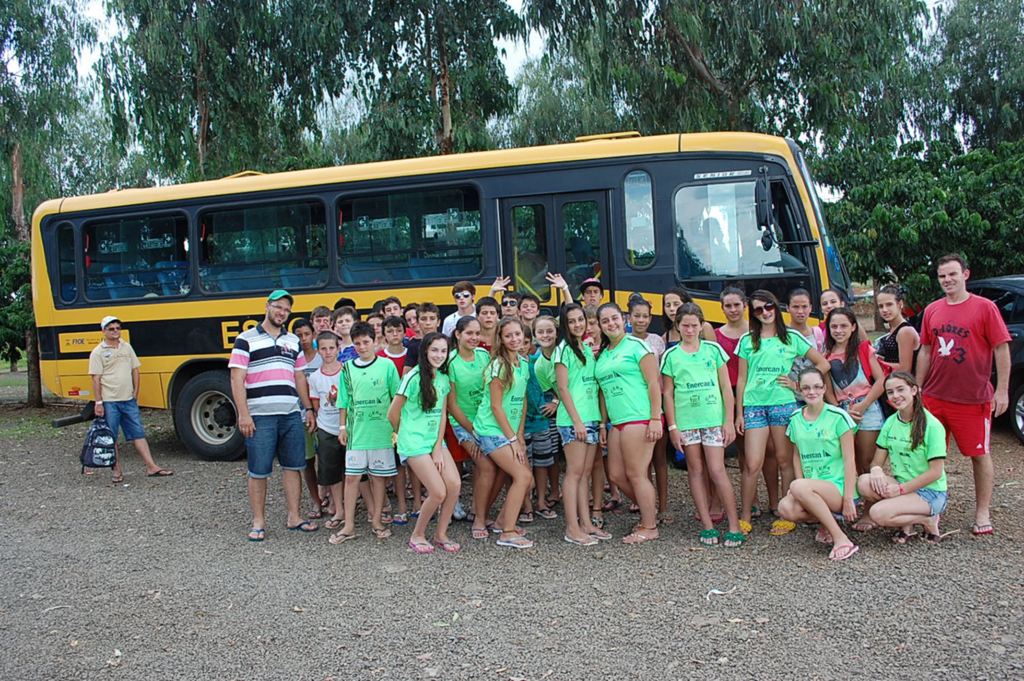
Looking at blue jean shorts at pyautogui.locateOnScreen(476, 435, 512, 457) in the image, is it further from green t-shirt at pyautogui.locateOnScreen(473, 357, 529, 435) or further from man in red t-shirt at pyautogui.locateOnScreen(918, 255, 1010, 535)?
man in red t-shirt at pyautogui.locateOnScreen(918, 255, 1010, 535)

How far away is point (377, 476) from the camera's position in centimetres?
600

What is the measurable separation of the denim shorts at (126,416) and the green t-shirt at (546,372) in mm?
4667

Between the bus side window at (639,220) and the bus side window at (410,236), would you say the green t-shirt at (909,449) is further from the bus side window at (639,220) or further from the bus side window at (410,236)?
the bus side window at (410,236)

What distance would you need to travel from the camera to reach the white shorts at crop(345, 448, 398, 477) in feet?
19.4

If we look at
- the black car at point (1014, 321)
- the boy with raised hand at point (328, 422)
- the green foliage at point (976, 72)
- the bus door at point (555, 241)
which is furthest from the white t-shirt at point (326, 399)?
the green foliage at point (976, 72)

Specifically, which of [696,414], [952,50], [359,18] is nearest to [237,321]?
[696,414]

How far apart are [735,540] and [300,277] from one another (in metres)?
5.41

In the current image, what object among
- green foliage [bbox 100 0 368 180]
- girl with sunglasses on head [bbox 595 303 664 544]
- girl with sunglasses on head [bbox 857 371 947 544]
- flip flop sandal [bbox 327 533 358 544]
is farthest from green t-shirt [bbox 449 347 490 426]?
green foliage [bbox 100 0 368 180]

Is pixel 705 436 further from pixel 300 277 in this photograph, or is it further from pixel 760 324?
pixel 300 277

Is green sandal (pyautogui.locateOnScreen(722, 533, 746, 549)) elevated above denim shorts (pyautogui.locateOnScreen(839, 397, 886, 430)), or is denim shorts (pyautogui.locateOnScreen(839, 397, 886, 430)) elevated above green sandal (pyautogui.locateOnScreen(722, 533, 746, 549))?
→ denim shorts (pyautogui.locateOnScreen(839, 397, 886, 430))

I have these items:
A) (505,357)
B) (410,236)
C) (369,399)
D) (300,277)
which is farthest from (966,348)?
(300,277)

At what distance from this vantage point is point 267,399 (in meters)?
6.08

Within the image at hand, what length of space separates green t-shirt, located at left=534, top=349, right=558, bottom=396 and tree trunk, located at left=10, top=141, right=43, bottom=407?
1214 centimetres

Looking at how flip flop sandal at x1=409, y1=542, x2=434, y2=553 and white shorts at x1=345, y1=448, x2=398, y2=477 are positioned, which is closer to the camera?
Answer: flip flop sandal at x1=409, y1=542, x2=434, y2=553
